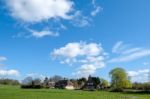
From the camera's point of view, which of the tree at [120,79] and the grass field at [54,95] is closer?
the grass field at [54,95]

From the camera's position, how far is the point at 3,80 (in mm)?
196250

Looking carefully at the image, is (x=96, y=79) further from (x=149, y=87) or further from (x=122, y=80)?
(x=149, y=87)

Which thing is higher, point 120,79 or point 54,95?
point 120,79

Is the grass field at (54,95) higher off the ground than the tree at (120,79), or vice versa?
the tree at (120,79)

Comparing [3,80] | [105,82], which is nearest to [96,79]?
[105,82]

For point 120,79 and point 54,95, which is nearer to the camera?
point 54,95

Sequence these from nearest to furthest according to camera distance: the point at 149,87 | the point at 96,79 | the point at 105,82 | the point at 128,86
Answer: the point at 149,87 → the point at 128,86 → the point at 96,79 → the point at 105,82

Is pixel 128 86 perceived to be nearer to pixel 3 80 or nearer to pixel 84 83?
pixel 84 83

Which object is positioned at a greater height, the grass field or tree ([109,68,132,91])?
tree ([109,68,132,91])

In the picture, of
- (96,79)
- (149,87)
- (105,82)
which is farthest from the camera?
(105,82)

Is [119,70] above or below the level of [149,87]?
above

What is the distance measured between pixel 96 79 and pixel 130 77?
34.7 m

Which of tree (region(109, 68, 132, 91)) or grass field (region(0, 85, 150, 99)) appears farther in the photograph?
tree (region(109, 68, 132, 91))

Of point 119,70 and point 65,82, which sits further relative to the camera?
point 65,82
